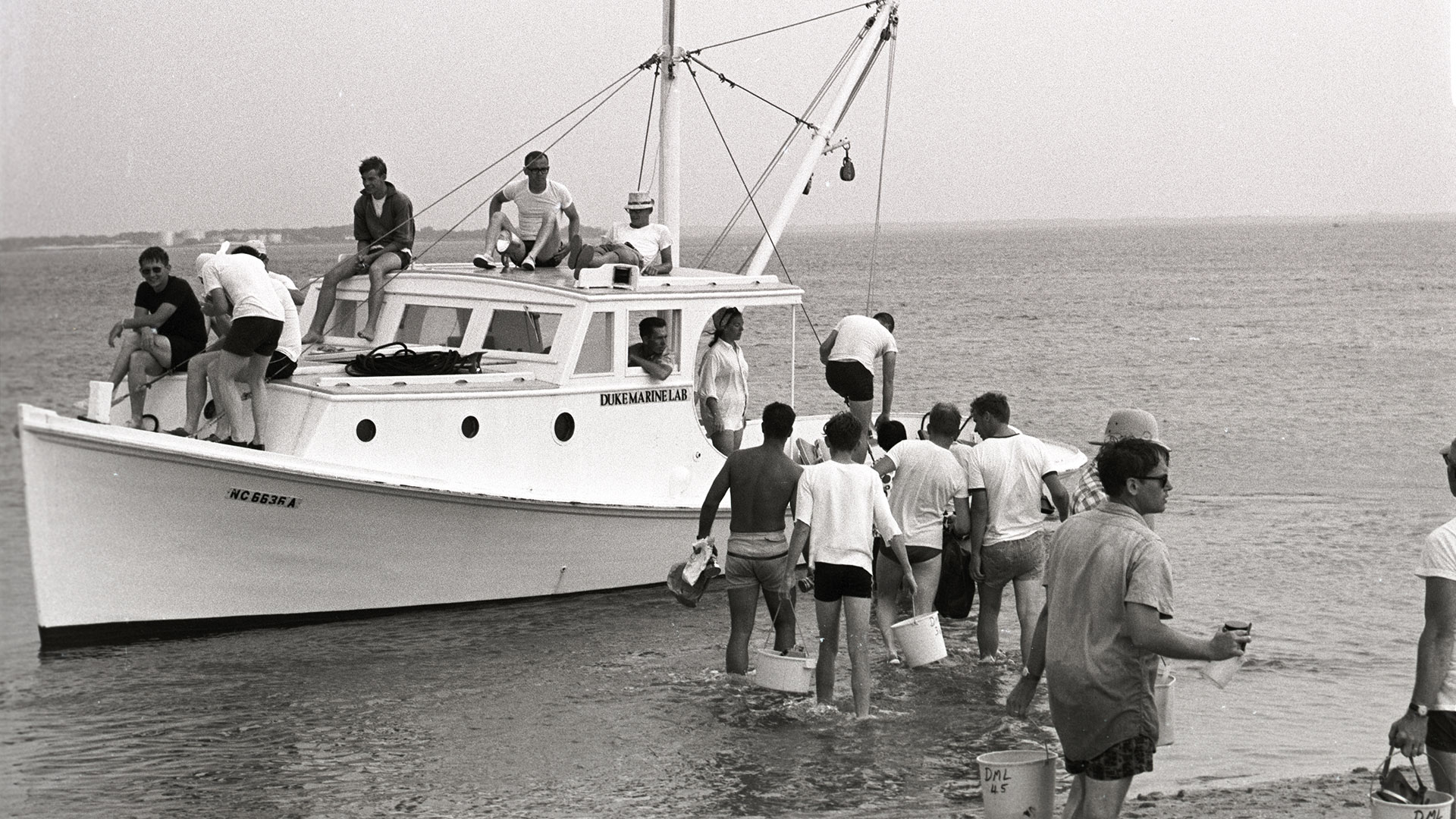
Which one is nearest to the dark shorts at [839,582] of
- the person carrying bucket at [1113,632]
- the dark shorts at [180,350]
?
the person carrying bucket at [1113,632]

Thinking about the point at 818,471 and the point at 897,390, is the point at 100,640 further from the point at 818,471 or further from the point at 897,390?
the point at 897,390

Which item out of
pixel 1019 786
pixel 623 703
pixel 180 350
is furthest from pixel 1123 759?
pixel 180 350

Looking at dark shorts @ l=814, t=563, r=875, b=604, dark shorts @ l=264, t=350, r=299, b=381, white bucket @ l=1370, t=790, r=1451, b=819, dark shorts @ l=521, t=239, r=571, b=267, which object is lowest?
white bucket @ l=1370, t=790, r=1451, b=819

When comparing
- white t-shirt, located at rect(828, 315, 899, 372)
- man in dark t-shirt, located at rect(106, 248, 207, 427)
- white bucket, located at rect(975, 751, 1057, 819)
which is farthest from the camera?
white t-shirt, located at rect(828, 315, 899, 372)

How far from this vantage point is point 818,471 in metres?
8.80

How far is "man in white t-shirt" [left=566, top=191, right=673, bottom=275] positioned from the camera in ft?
46.1

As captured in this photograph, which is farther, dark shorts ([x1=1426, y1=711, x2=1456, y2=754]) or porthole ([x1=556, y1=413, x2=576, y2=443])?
porthole ([x1=556, y1=413, x2=576, y2=443])

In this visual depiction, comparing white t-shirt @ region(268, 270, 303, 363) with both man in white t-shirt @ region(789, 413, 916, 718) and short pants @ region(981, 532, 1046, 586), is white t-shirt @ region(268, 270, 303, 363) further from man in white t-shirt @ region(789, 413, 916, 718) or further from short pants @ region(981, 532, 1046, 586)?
short pants @ region(981, 532, 1046, 586)

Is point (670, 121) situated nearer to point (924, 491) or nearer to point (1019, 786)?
point (924, 491)

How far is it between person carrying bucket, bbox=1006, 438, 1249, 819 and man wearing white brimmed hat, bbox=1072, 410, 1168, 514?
1.72 metres

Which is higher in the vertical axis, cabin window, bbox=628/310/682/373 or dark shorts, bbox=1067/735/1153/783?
cabin window, bbox=628/310/682/373

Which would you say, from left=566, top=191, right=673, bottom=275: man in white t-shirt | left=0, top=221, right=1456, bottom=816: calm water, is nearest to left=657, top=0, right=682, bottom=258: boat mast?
left=566, top=191, right=673, bottom=275: man in white t-shirt

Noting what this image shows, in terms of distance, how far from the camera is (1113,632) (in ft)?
18.6

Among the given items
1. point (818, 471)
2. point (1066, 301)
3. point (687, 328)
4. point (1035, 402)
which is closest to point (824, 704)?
point (818, 471)
